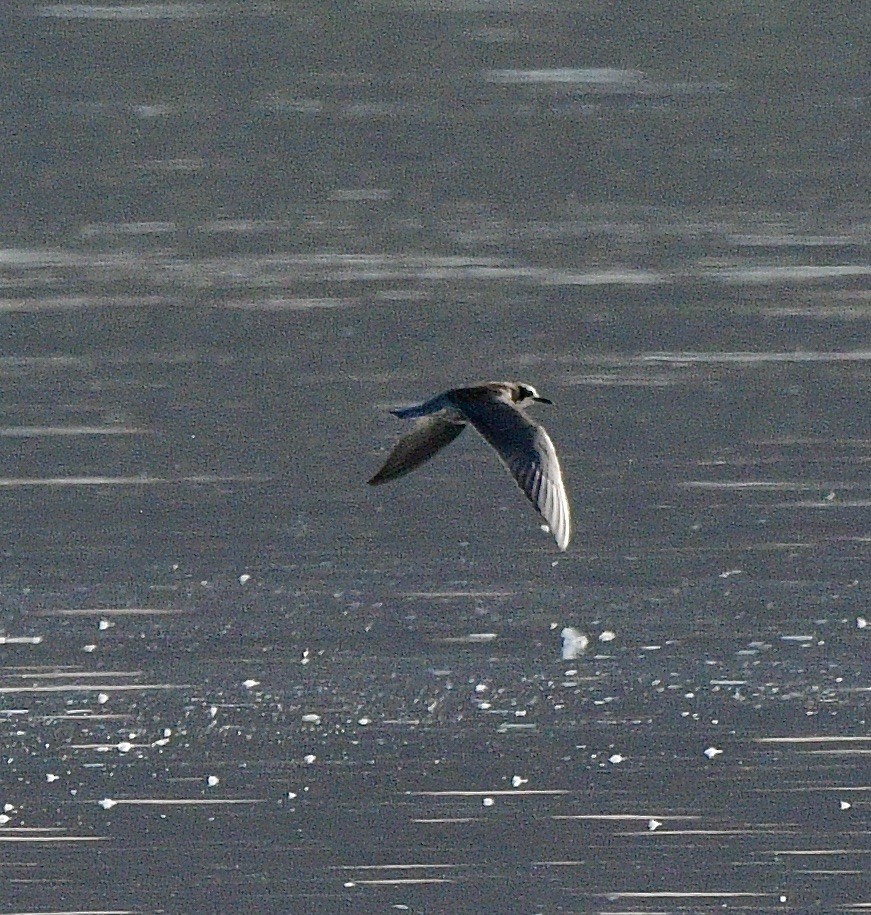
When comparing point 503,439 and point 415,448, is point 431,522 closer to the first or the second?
point 415,448

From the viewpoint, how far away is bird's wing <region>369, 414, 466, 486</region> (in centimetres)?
717

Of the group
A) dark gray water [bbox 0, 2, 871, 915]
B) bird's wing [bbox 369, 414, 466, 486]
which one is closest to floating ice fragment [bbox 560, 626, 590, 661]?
dark gray water [bbox 0, 2, 871, 915]

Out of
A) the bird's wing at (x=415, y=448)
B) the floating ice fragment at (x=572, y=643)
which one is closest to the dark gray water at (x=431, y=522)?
the floating ice fragment at (x=572, y=643)

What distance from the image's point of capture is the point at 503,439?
648 centimetres

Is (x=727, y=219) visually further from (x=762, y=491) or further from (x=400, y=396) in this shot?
(x=762, y=491)

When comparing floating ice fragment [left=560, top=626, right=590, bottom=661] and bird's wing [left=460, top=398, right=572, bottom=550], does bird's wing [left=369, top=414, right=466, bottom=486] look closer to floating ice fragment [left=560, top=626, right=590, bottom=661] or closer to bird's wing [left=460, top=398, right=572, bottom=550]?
bird's wing [left=460, top=398, right=572, bottom=550]

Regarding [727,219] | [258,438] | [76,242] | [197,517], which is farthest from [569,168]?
[197,517]

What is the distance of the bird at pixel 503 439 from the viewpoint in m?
6.23

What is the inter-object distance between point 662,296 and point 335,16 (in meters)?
10.3

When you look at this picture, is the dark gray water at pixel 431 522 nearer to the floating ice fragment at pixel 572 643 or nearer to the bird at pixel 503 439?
the floating ice fragment at pixel 572 643

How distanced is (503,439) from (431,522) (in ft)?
7.37

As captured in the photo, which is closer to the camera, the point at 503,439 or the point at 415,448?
Answer: the point at 503,439

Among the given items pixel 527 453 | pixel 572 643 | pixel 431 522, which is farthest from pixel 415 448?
pixel 431 522

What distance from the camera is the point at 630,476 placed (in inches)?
358
